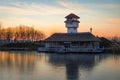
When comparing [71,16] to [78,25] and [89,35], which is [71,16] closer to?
[78,25]

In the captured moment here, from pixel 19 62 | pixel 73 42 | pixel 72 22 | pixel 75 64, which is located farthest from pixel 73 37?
pixel 75 64

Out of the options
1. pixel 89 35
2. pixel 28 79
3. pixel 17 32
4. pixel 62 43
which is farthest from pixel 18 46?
pixel 28 79

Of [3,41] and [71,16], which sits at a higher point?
[71,16]

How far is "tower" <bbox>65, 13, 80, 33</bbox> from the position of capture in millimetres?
54494

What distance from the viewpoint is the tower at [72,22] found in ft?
179

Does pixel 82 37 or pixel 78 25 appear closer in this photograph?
pixel 82 37

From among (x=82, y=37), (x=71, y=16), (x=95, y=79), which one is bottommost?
(x=95, y=79)

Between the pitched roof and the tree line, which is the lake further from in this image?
the tree line

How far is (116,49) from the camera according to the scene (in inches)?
1946

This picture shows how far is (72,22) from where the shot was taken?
54.6 meters

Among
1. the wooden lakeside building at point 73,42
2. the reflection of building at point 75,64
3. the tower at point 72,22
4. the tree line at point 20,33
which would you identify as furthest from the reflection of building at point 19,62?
the tree line at point 20,33

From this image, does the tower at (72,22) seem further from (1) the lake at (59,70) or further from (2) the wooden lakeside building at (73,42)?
(1) the lake at (59,70)

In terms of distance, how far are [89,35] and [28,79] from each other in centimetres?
3279

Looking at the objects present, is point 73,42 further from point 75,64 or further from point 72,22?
point 75,64
